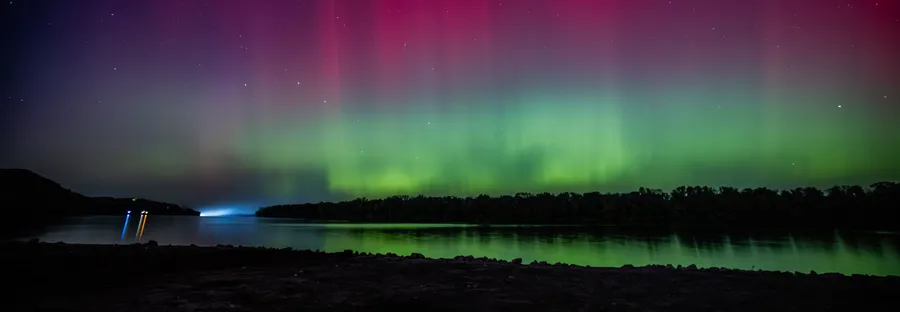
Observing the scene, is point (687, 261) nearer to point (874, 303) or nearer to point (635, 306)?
point (874, 303)

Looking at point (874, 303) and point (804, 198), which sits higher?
point (804, 198)

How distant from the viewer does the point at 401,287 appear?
50.8 ft

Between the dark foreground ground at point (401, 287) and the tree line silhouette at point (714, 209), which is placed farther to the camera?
the tree line silhouette at point (714, 209)

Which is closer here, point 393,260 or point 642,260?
point 393,260

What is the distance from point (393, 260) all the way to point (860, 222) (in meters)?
130

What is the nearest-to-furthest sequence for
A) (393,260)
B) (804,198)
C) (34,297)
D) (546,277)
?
(34,297), (546,277), (393,260), (804,198)

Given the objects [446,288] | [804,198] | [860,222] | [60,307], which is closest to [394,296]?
[446,288]

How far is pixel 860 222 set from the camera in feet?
373

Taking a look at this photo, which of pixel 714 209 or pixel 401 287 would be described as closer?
pixel 401 287

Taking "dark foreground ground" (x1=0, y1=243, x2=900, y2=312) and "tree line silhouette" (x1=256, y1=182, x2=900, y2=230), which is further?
"tree line silhouette" (x1=256, y1=182, x2=900, y2=230)

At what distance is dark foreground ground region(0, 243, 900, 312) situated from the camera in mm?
12289

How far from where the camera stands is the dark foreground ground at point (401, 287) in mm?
12289

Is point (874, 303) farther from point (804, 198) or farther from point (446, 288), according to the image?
point (804, 198)

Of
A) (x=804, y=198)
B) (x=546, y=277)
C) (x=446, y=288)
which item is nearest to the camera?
(x=446, y=288)
